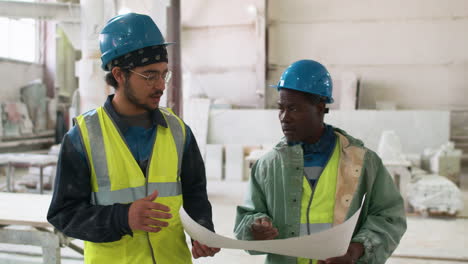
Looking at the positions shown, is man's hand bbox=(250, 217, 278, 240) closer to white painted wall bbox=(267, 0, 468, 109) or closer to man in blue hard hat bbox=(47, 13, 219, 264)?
man in blue hard hat bbox=(47, 13, 219, 264)

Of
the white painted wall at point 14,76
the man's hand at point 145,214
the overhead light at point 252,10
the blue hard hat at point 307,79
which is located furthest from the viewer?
the white painted wall at point 14,76

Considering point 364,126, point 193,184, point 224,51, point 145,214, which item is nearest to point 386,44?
point 364,126

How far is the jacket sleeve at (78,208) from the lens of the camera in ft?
4.58

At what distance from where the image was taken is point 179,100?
17.3 feet

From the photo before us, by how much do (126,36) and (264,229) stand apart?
2.89 ft

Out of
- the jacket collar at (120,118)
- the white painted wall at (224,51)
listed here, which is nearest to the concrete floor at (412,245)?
the jacket collar at (120,118)

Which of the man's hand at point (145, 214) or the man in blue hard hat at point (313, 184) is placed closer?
the man's hand at point (145, 214)

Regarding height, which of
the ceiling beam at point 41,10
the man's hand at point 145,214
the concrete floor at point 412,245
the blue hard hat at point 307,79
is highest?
the ceiling beam at point 41,10

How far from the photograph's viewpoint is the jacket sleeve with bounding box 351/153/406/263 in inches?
60.1

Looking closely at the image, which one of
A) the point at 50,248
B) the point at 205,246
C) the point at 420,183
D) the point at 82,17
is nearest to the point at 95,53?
the point at 82,17

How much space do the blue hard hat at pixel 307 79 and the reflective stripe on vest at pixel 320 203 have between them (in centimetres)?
32

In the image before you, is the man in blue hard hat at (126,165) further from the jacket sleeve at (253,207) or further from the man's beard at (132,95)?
the jacket sleeve at (253,207)

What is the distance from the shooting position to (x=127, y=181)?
4.95 feet

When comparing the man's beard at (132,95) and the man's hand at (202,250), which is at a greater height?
the man's beard at (132,95)
